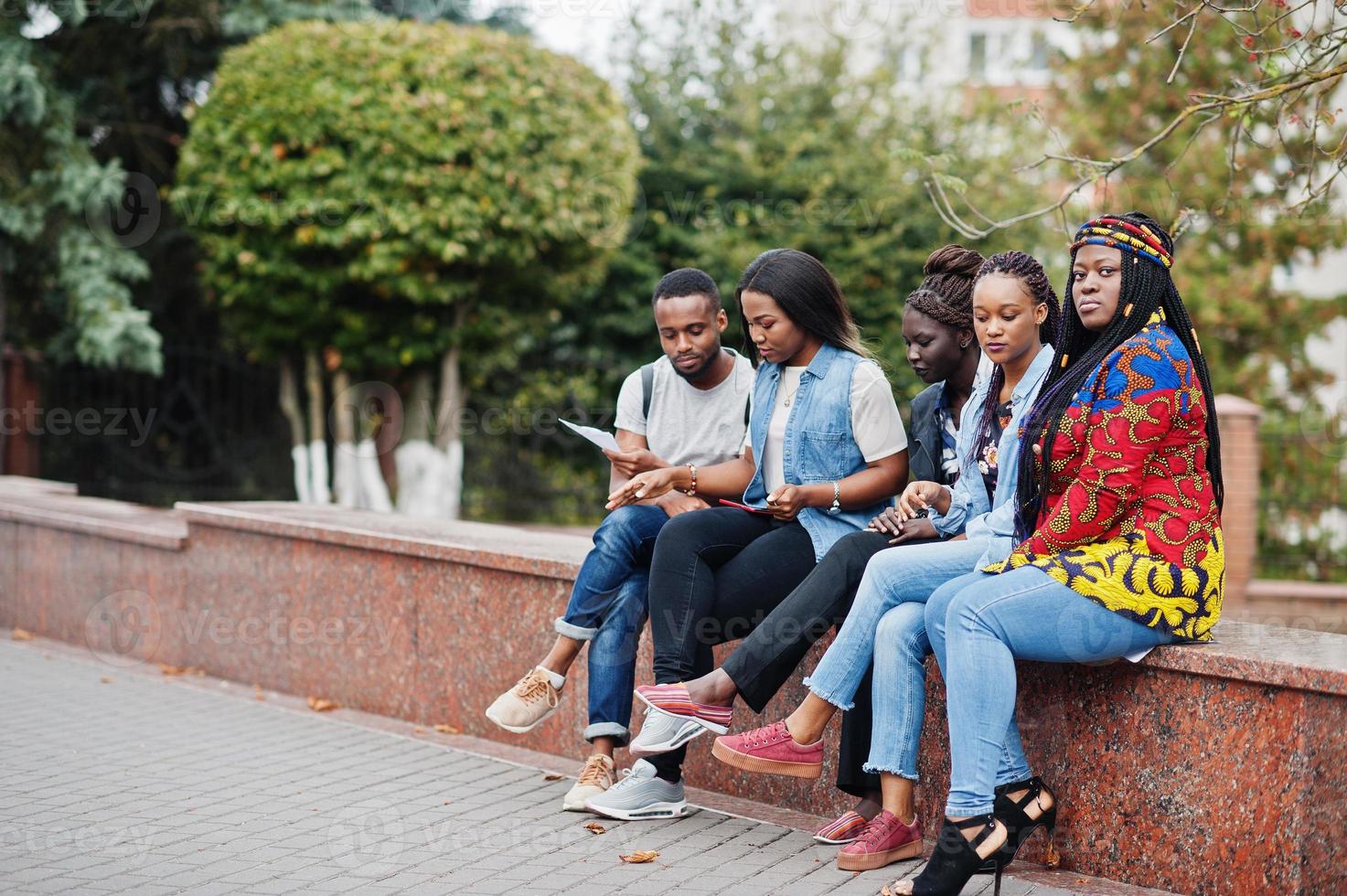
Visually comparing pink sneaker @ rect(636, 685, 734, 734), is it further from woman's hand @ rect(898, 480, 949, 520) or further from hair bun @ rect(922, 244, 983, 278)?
hair bun @ rect(922, 244, 983, 278)

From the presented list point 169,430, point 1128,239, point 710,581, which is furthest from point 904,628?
point 169,430

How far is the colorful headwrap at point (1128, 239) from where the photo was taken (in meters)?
3.87

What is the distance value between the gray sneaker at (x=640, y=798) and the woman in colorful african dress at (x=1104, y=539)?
1142mm

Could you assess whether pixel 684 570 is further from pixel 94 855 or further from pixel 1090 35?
pixel 1090 35

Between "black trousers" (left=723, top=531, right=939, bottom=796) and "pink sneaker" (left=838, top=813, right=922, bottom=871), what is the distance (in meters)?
0.18

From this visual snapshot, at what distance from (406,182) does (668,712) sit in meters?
6.90

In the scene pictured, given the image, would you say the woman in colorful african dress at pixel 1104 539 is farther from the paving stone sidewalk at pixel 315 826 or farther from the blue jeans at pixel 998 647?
the paving stone sidewalk at pixel 315 826

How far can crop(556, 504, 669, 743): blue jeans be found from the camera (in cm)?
480

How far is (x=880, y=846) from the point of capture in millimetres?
4090

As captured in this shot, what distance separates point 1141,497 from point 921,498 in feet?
2.40

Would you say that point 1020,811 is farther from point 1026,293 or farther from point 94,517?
point 94,517

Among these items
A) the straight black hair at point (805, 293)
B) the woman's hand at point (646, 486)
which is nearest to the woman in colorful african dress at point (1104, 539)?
the straight black hair at point (805, 293)

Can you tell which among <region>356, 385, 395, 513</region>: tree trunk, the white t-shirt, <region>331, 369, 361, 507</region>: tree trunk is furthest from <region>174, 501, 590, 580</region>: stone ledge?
<region>331, 369, 361, 507</region>: tree trunk

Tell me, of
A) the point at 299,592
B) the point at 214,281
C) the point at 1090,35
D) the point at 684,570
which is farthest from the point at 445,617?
the point at 1090,35
